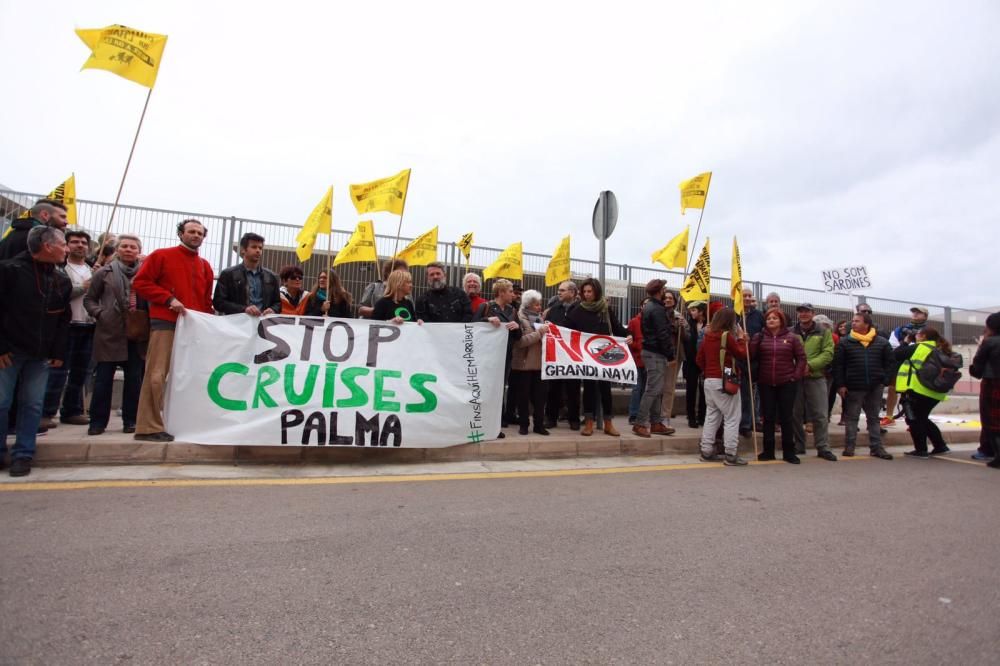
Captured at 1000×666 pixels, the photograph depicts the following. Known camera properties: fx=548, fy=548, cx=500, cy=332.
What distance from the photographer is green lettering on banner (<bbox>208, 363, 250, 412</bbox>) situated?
5129 millimetres

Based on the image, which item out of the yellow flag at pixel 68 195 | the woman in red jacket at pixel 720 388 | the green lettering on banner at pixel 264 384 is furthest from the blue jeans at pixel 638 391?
the yellow flag at pixel 68 195

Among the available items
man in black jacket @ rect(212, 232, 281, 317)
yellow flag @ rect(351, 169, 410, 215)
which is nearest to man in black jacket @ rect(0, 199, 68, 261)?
man in black jacket @ rect(212, 232, 281, 317)

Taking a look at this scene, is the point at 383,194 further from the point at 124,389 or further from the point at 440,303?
the point at 124,389

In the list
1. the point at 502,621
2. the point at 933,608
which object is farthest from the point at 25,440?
the point at 933,608

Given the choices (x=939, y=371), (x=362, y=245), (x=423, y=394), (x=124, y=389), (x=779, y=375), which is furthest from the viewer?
(x=362, y=245)

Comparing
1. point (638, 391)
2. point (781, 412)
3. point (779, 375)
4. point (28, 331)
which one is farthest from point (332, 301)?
point (781, 412)

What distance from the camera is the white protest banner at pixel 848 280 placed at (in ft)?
41.2

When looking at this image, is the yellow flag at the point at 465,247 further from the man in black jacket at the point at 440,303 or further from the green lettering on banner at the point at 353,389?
the green lettering on banner at the point at 353,389

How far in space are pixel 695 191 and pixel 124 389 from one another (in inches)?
313

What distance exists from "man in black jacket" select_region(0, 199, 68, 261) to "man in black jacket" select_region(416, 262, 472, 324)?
3586 millimetres

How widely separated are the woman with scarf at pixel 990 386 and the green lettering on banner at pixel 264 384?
838 centimetres

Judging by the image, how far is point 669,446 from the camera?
21.9ft

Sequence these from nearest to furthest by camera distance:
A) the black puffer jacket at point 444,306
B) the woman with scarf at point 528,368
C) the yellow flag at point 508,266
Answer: the black puffer jacket at point 444,306 → the woman with scarf at point 528,368 → the yellow flag at point 508,266

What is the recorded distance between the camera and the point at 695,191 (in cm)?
854
